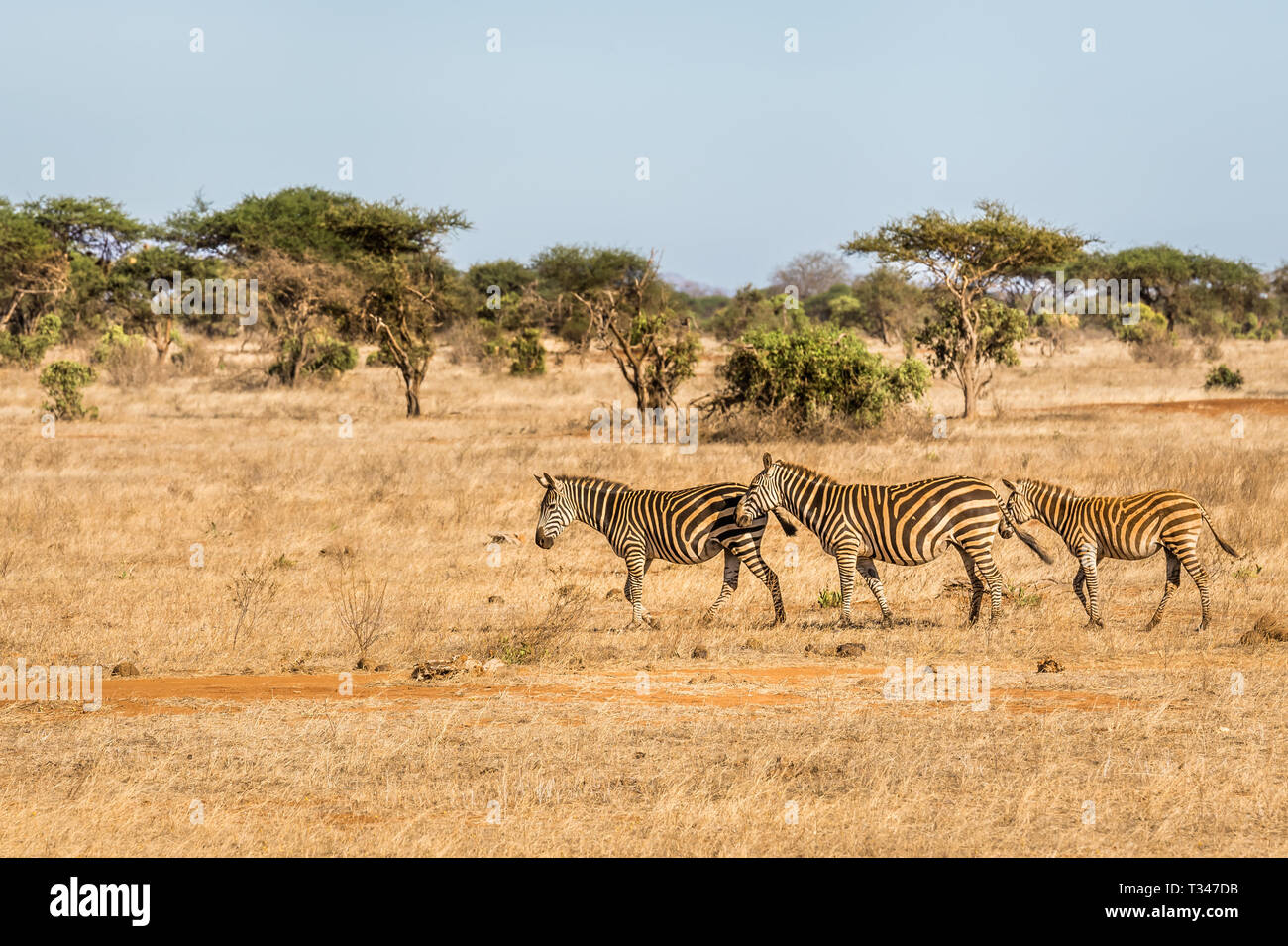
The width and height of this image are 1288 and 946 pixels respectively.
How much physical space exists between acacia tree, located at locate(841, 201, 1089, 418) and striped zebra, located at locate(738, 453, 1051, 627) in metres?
22.4

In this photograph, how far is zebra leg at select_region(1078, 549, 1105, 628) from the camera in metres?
11.9

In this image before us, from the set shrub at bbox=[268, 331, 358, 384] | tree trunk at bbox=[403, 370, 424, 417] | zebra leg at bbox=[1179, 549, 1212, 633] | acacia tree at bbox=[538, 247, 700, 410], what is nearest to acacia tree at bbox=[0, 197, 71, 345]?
shrub at bbox=[268, 331, 358, 384]

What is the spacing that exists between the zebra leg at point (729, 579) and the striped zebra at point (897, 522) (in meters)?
0.55

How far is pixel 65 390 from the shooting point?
3241 centimetres

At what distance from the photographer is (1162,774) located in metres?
7.46

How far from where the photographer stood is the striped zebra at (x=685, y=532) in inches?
493

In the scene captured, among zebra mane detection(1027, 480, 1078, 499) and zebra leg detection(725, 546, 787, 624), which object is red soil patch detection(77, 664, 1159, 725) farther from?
zebra mane detection(1027, 480, 1078, 499)

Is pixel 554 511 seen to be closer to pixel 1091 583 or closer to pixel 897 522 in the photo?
pixel 897 522

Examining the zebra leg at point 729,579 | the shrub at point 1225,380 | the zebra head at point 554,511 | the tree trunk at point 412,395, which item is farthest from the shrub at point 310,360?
the zebra leg at point 729,579

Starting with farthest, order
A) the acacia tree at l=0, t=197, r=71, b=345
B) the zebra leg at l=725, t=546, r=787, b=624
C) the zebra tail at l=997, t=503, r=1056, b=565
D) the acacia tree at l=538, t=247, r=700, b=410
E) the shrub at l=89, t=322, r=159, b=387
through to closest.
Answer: the acacia tree at l=0, t=197, r=71, b=345 < the shrub at l=89, t=322, r=159, b=387 < the acacia tree at l=538, t=247, r=700, b=410 < the zebra tail at l=997, t=503, r=1056, b=565 < the zebra leg at l=725, t=546, r=787, b=624

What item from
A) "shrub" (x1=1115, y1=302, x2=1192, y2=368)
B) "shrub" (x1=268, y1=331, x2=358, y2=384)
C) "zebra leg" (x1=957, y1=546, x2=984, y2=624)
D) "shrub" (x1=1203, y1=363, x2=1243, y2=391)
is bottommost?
"zebra leg" (x1=957, y1=546, x2=984, y2=624)

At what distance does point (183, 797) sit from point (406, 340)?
1225 inches

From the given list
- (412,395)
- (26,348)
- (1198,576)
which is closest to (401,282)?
(412,395)

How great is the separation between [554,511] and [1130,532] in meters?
5.66
